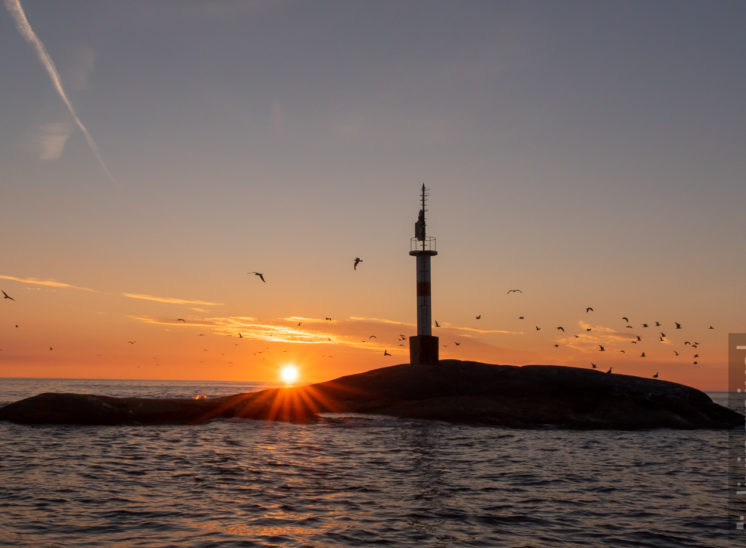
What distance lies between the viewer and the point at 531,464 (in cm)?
2114

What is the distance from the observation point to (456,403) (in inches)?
1405

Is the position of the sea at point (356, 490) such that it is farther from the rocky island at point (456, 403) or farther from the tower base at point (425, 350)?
the tower base at point (425, 350)

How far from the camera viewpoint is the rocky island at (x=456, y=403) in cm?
3297

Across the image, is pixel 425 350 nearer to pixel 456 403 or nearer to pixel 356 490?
pixel 456 403

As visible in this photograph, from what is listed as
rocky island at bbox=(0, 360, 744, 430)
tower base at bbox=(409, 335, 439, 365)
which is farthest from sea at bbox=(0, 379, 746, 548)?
tower base at bbox=(409, 335, 439, 365)

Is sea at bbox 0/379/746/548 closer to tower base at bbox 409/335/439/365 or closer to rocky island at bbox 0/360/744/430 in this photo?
rocky island at bbox 0/360/744/430

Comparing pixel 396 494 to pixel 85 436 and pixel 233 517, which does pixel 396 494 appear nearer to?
pixel 233 517

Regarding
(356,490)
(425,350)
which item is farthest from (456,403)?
(356,490)

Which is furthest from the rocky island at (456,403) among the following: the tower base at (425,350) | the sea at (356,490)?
the sea at (356,490)

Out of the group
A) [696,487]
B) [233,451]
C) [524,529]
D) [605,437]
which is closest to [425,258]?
[605,437]

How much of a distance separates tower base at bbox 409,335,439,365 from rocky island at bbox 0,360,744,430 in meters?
0.99

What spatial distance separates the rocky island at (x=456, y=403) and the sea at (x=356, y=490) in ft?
15.2

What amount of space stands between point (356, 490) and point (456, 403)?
20.5m

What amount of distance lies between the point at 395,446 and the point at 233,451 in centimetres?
593
